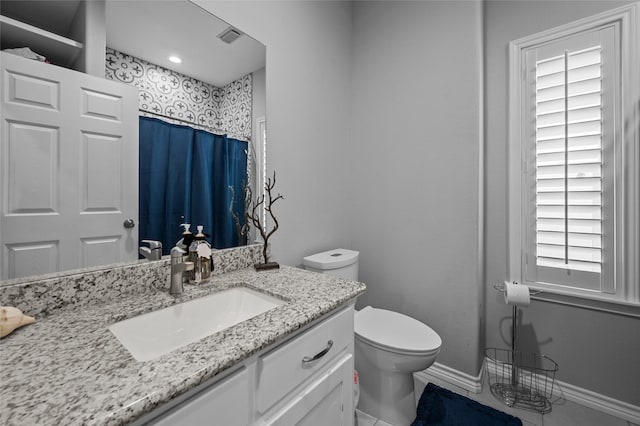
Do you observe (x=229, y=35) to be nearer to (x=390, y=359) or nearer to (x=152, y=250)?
(x=152, y=250)

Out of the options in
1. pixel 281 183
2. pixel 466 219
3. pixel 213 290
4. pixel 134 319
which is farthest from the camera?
pixel 466 219

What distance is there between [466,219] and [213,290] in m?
1.52

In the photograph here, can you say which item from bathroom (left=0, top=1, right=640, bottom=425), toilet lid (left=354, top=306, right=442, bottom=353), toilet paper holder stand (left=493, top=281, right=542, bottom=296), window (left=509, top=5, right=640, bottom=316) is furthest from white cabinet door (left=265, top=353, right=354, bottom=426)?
window (left=509, top=5, right=640, bottom=316)

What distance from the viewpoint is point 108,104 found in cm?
92

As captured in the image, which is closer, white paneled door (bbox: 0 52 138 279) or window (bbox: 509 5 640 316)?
white paneled door (bbox: 0 52 138 279)

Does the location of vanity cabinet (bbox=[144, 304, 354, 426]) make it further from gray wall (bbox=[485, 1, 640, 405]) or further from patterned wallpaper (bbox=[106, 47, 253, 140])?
gray wall (bbox=[485, 1, 640, 405])

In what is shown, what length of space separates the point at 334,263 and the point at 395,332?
0.51 metres

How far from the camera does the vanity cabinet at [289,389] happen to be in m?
0.57


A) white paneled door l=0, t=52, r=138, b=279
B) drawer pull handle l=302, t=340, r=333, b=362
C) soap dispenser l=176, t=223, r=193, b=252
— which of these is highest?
white paneled door l=0, t=52, r=138, b=279

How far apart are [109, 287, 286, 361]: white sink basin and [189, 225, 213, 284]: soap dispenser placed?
4.8 inches

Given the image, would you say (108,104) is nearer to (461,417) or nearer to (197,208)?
(197,208)

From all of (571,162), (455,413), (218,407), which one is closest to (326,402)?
(218,407)

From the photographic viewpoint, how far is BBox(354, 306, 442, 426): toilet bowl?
4.42 ft

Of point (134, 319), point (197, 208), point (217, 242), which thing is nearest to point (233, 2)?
point (197, 208)
